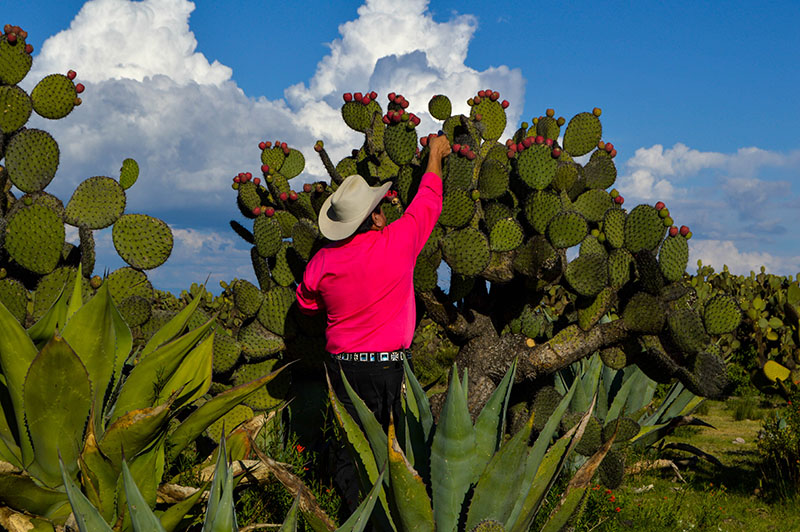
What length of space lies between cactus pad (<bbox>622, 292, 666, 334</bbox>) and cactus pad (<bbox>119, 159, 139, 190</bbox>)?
4.11 metres

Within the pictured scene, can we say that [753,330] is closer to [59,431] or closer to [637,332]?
[637,332]

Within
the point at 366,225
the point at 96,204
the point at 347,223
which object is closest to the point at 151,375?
the point at 347,223

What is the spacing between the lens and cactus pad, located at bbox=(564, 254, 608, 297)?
520cm

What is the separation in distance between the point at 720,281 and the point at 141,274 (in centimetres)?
1169

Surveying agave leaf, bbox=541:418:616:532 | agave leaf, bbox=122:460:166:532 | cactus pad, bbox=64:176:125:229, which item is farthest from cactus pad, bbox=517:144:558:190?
agave leaf, bbox=122:460:166:532

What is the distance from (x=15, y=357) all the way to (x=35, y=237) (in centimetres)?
226

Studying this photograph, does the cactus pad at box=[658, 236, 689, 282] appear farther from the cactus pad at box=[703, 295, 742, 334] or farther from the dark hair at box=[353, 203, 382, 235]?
the dark hair at box=[353, 203, 382, 235]

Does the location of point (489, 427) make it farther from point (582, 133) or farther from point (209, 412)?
point (582, 133)

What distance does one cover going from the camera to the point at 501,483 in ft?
8.69

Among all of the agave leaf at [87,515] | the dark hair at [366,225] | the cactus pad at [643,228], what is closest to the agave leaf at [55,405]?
the agave leaf at [87,515]

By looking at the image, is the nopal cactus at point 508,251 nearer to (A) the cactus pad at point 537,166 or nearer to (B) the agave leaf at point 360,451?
(A) the cactus pad at point 537,166

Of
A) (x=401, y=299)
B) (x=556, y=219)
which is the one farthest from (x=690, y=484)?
(x=401, y=299)

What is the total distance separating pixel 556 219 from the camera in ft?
16.8

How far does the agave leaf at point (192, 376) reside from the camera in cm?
334
